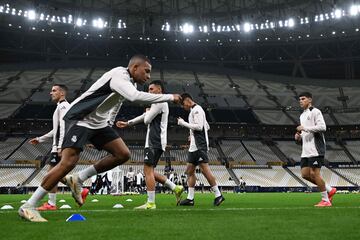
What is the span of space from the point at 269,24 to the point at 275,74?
895 cm

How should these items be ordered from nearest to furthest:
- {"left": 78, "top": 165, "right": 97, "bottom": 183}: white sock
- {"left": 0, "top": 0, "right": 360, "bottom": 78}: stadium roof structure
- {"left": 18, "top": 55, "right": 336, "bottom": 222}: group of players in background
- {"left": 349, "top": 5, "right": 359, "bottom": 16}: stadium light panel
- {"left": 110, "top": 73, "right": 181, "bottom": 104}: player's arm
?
Answer: {"left": 110, "top": 73, "right": 181, "bottom": 104}: player's arm < {"left": 18, "top": 55, "right": 336, "bottom": 222}: group of players in background < {"left": 78, "top": 165, "right": 97, "bottom": 183}: white sock < {"left": 349, "top": 5, "right": 359, "bottom": 16}: stadium light panel < {"left": 0, "top": 0, "right": 360, "bottom": 78}: stadium roof structure

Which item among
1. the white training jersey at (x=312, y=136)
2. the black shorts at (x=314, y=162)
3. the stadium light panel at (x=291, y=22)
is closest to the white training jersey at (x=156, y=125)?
the white training jersey at (x=312, y=136)

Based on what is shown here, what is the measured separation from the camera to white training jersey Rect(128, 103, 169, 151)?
9.20m

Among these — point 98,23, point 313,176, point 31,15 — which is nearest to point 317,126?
point 313,176

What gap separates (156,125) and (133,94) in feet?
11.5

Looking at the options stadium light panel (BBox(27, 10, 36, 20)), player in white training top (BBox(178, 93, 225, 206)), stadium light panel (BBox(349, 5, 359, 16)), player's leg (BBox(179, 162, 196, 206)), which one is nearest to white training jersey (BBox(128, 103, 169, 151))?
player in white training top (BBox(178, 93, 225, 206))

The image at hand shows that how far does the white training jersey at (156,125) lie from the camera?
30.2 ft

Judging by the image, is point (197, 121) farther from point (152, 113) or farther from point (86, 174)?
point (86, 174)

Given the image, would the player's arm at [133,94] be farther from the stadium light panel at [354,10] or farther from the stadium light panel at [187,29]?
the stadium light panel at [187,29]

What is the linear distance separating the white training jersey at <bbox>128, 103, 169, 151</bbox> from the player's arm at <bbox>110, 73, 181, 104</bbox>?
314 cm

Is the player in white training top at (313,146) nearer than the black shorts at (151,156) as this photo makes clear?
→ No

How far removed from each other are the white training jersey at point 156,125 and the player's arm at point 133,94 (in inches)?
124

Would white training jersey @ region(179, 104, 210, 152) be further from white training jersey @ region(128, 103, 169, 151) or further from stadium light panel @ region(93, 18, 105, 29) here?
stadium light panel @ region(93, 18, 105, 29)

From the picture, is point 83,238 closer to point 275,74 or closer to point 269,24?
point 269,24
